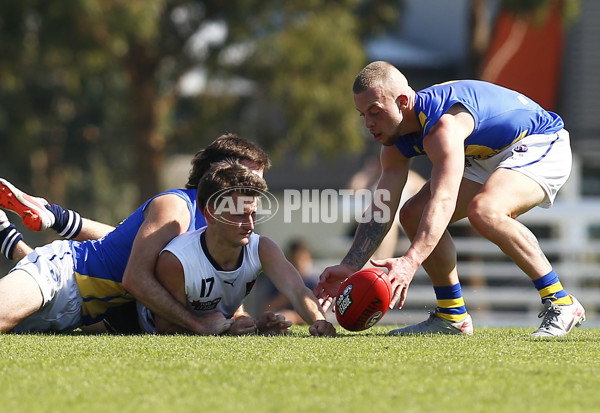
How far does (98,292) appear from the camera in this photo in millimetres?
5641

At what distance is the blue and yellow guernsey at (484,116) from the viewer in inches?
207

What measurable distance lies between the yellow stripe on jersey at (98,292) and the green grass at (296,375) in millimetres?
632

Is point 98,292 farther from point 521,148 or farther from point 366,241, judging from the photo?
point 521,148

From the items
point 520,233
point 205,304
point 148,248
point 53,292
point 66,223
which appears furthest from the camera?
point 66,223

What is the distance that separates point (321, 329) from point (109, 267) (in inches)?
52.6

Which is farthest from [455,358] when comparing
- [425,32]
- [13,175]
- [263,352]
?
[425,32]

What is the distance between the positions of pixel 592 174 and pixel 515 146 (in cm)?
1595

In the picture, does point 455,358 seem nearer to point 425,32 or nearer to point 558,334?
point 558,334

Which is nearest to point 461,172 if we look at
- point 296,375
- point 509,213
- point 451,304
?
point 509,213

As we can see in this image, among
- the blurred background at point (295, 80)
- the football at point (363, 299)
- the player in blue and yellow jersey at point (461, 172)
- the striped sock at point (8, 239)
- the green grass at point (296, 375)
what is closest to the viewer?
the green grass at point (296, 375)

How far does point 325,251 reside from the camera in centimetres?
1382

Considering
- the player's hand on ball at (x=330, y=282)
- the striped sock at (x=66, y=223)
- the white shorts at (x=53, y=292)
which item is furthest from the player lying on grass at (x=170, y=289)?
the striped sock at (x=66, y=223)

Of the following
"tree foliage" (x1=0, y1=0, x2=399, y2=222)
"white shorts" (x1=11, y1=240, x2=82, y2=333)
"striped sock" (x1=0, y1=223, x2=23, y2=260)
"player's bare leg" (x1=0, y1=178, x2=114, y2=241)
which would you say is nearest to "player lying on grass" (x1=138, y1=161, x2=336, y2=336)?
"white shorts" (x1=11, y1=240, x2=82, y2=333)

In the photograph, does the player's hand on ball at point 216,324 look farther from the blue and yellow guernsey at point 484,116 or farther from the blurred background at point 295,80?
the blurred background at point 295,80
